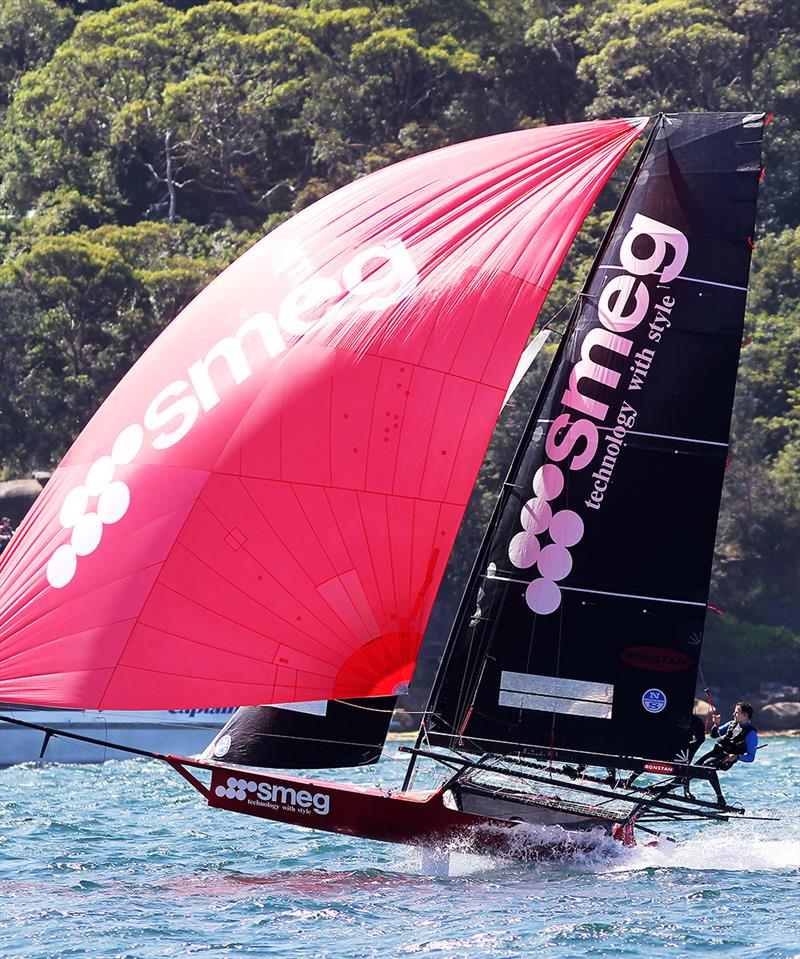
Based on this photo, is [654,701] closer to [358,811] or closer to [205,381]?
[358,811]

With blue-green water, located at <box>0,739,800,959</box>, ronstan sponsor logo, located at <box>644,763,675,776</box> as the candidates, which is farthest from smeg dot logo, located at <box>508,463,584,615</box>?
blue-green water, located at <box>0,739,800,959</box>

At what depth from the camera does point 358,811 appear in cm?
1108

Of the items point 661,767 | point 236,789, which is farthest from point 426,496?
point 661,767

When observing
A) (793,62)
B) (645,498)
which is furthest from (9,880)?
(793,62)

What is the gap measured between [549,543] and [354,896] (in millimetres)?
2928

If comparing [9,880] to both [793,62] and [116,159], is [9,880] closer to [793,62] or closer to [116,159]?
[116,159]

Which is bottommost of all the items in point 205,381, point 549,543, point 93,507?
point 93,507

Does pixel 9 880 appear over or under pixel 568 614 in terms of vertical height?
under

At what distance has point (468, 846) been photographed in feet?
37.1

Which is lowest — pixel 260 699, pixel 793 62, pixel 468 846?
pixel 468 846

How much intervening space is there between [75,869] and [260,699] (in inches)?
83.2

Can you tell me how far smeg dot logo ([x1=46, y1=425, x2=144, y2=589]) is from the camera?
10.3 meters

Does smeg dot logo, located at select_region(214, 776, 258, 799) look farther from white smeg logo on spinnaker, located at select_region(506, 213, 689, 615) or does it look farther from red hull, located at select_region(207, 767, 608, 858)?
white smeg logo on spinnaker, located at select_region(506, 213, 689, 615)

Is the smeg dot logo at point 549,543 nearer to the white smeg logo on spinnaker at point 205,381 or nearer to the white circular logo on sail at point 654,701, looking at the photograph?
the white circular logo on sail at point 654,701
